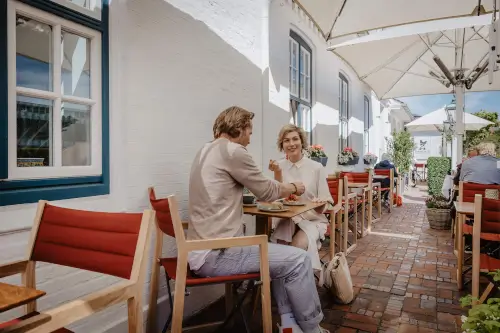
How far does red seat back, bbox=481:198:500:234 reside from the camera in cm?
→ 240

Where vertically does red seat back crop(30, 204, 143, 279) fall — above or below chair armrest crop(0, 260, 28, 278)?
above

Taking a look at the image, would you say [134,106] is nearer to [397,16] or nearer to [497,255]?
[497,255]

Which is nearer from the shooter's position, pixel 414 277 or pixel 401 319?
pixel 401 319

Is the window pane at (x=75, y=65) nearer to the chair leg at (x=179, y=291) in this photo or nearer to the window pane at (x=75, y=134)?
the window pane at (x=75, y=134)

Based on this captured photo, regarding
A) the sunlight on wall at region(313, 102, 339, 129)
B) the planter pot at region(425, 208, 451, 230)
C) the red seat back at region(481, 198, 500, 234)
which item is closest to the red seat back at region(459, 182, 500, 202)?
the red seat back at region(481, 198, 500, 234)

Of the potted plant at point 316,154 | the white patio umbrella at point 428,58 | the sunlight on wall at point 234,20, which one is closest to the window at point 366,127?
the white patio umbrella at point 428,58

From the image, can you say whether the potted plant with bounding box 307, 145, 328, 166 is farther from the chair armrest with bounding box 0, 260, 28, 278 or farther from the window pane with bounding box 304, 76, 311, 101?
the chair armrest with bounding box 0, 260, 28, 278

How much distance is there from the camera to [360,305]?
3.02 m

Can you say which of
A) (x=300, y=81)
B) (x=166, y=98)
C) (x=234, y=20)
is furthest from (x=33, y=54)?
(x=300, y=81)

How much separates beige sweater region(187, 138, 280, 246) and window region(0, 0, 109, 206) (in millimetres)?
580

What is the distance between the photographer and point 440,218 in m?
5.98

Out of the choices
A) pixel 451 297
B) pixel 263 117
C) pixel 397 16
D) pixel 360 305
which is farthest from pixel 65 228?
pixel 397 16

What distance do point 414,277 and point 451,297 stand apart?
1.71 feet

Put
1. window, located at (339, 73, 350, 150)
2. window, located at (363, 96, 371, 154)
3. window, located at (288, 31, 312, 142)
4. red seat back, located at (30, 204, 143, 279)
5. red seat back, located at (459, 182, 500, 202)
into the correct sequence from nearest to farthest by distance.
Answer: red seat back, located at (30, 204, 143, 279) < red seat back, located at (459, 182, 500, 202) < window, located at (288, 31, 312, 142) < window, located at (339, 73, 350, 150) < window, located at (363, 96, 371, 154)
